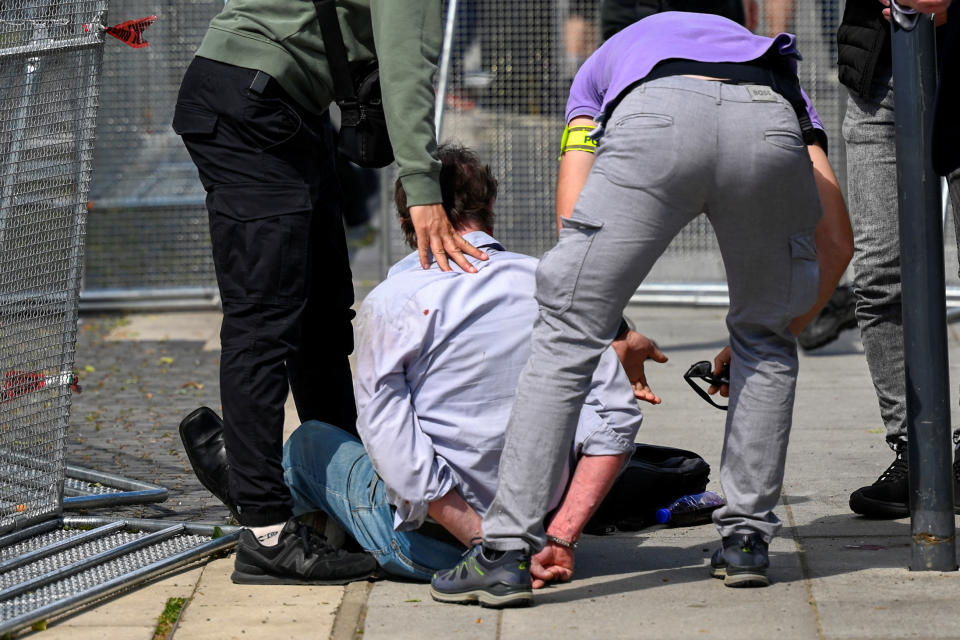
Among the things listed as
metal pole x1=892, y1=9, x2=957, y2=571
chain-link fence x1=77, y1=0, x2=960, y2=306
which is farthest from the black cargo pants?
chain-link fence x1=77, y1=0, x2=960, y2=306

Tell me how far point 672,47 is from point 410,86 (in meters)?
0.60

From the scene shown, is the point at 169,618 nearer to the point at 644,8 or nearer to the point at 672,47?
the point at 672,47

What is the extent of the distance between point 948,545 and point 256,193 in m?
1.85

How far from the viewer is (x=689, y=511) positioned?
3.94 m

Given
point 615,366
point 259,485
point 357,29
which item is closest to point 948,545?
point 615,366

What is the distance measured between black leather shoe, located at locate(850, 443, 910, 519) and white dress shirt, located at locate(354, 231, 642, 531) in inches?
38.8

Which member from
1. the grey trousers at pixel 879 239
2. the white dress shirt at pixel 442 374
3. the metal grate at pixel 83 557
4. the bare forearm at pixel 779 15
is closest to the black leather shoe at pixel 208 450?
the metal grate at pixel 83 557

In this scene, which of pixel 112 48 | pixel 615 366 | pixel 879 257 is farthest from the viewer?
pixel 112 48

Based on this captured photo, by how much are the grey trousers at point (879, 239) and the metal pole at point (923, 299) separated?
0.72 meters

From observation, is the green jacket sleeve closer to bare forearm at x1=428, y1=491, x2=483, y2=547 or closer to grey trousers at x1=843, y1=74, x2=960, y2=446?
bare forearm at x1=428, y1=491, x2=483, y2=547

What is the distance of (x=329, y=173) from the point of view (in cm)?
363

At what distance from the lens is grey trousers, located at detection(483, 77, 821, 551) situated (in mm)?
2936

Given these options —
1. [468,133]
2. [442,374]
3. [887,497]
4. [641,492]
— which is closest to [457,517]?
[442,374]

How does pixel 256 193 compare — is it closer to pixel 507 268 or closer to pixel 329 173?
pixel 329 173
